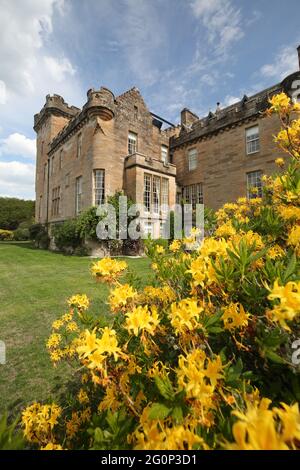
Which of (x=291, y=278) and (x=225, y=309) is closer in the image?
(x=291, y=278)

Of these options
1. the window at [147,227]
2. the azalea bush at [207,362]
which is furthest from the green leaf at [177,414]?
the window at [147,227]

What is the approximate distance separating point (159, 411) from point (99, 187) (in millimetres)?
16592

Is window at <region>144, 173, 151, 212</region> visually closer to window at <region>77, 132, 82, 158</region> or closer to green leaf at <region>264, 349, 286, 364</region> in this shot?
window at <region>77, 132, 82, 158</region>

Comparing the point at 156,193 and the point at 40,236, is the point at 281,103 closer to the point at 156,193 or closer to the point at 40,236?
the point at 156,193

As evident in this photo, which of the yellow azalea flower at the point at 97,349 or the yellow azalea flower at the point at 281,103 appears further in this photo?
the yellow azalea flower at the point at 281,103

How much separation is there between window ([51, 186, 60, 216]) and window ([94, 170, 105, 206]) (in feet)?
25.7

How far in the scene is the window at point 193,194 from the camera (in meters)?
20.1

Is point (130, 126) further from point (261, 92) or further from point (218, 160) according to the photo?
point (261, 92)

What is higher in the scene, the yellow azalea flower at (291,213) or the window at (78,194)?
the window at (78,194)

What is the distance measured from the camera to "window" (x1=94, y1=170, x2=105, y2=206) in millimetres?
16562

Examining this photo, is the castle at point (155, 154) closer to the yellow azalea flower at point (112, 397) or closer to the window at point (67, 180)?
the window at point (67, 180)

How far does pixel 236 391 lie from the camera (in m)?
1.09
